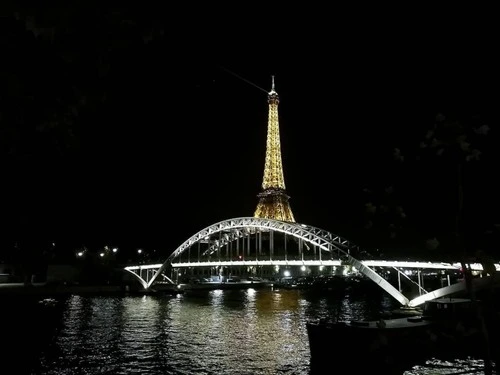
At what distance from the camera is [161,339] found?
3094cm

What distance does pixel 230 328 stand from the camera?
35500mm

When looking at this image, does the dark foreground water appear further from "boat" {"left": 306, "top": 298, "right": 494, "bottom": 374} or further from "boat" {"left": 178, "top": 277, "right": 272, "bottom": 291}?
"boat" {"left": 178, "top": 277, "right": 272, "bottom": 291}

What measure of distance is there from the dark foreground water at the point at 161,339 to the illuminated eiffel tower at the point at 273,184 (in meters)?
45.7

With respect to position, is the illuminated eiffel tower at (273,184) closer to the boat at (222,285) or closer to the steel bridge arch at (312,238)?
the boat at (222,285)

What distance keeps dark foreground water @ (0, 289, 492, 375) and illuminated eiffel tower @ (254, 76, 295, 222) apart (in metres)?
45.7

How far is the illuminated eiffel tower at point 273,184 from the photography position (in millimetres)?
95750

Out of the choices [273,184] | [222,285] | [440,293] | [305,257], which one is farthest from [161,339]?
[273,184]

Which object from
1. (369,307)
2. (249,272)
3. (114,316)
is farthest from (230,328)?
(249,272)

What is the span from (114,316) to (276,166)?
6305 cm

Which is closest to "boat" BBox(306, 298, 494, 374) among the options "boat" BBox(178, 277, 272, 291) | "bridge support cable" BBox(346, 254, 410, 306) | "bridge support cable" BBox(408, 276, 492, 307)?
"bridge support cable" BBox(408, 276, 492, 307)

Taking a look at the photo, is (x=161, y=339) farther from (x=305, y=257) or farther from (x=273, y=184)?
(x=273, y=184)

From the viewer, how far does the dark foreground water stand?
2303cm

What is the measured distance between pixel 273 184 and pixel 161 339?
69.4 meters

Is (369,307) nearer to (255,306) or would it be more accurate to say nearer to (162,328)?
(255,306)
